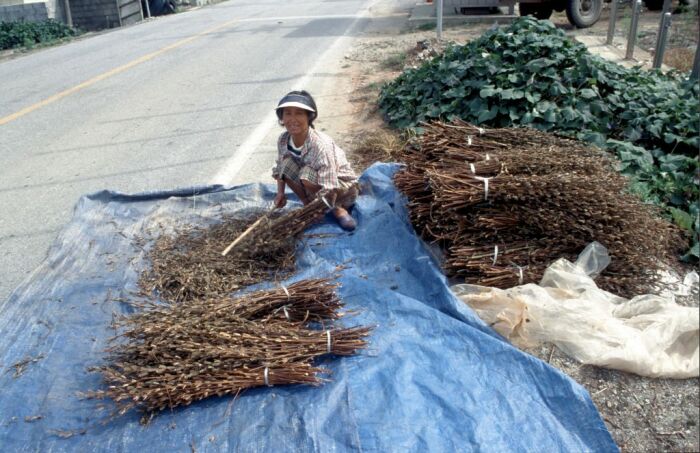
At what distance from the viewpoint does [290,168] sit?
451 cm

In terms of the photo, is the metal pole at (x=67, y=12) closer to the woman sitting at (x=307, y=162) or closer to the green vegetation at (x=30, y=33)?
the green vegetation at (x=30, y=33)

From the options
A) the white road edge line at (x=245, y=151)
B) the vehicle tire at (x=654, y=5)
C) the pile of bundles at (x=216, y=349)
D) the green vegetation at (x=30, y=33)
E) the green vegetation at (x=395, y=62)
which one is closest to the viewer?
the pile of bundles at (x=216, y=349)

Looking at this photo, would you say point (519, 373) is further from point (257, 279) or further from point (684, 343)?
point (257, 279)

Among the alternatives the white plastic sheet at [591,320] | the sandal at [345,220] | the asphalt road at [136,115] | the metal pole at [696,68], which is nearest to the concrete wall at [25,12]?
the asphalt road at [136,115]

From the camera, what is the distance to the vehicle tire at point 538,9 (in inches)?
542

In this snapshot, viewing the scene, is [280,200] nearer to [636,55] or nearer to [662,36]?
[662,36]

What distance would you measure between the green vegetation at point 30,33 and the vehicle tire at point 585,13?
13300 millimetres

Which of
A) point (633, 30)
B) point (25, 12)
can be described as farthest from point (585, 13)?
point (25, 12)

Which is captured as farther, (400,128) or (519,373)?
(400,128)

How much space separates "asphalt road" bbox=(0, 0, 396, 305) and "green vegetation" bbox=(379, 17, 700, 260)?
6.53 ft

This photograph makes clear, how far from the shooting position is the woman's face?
13.6 ft

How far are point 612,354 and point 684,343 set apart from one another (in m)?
0.33

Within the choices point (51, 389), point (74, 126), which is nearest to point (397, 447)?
point (51, 389)

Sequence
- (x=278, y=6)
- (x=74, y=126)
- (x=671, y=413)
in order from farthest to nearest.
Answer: (x=278, y=6) < (x=74, y=126) < (x=671, y=413)
